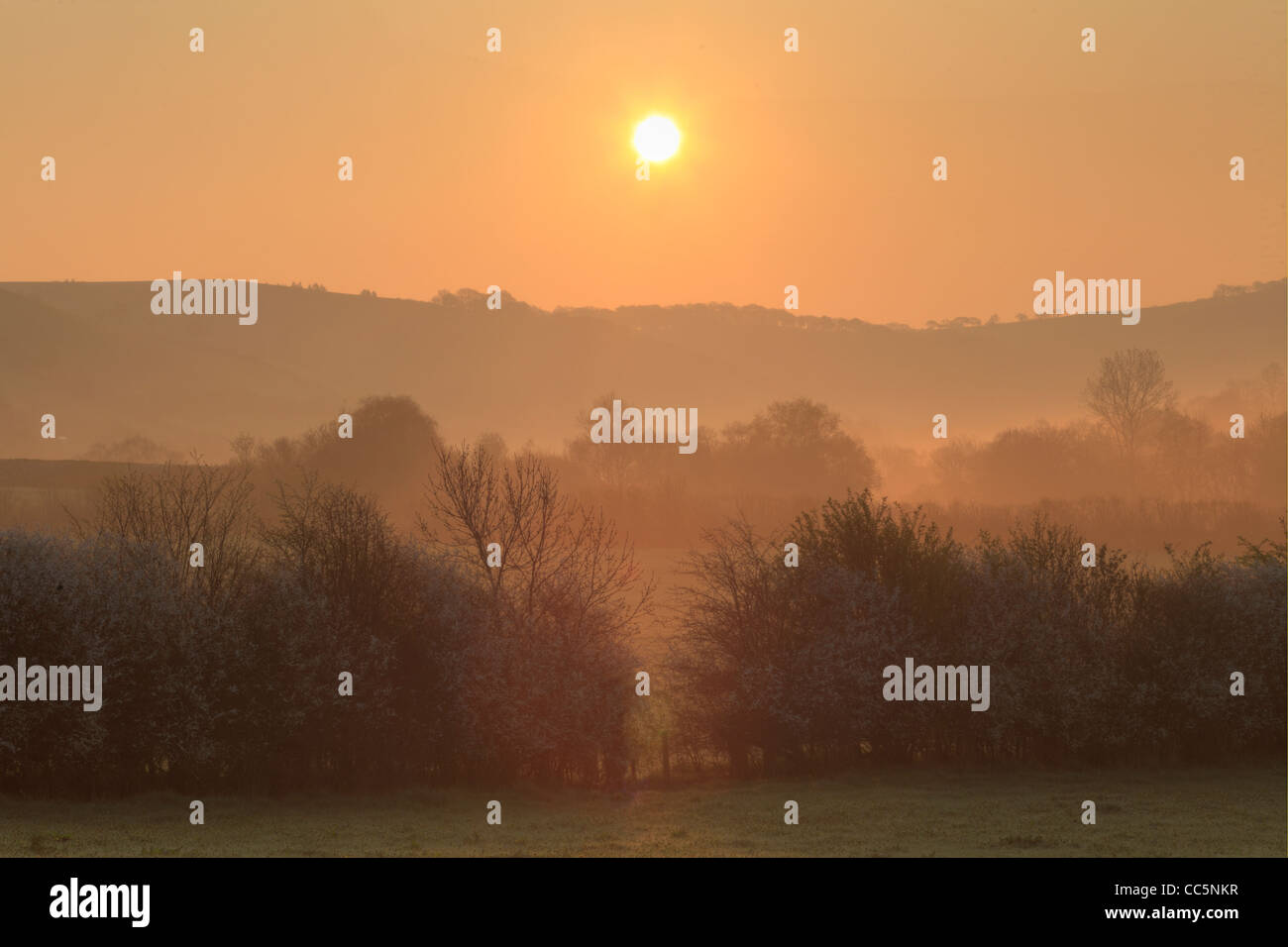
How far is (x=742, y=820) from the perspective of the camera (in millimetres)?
35594

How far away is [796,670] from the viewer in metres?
44.1

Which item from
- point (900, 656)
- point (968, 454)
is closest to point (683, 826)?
point (900, 656)

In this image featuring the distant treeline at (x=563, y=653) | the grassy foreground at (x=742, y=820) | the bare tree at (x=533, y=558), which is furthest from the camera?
the bare tree at (x=533, y=558)

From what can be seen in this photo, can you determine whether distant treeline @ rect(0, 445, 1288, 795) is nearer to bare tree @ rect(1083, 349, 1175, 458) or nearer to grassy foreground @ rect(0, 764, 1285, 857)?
grassy foreground @ rect(0, 764, 1285, 857)

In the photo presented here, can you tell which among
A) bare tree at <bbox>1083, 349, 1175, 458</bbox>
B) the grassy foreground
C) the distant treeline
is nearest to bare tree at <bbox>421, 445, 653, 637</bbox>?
the distant treeline

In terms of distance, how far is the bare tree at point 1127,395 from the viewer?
181m

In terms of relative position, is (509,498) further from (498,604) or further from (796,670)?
(796,670)

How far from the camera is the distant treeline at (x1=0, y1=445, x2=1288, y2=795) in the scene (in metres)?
39.0

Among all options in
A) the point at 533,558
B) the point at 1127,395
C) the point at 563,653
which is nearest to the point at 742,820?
the point at 563,653

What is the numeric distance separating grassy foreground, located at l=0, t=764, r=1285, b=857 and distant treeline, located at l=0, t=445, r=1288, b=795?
1.60m

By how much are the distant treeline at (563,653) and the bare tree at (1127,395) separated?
139 meters

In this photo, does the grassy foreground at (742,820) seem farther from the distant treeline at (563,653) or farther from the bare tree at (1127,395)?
the bare tree at (1127,395)

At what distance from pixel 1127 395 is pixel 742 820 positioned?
16113cm

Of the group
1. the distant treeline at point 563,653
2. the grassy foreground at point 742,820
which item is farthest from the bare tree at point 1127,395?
the grassy foreground at point 742,820
